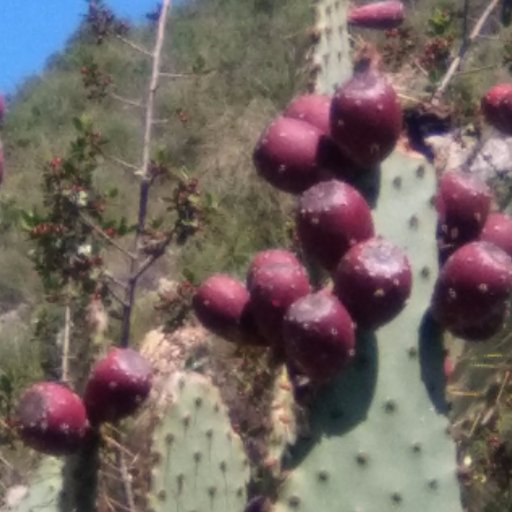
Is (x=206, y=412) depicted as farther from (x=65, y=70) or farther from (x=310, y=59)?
(x=65, y=70)

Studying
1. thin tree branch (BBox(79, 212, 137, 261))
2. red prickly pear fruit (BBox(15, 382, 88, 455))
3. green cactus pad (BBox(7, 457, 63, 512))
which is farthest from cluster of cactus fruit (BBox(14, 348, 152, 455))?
thin tree branch (BBox(79, 212, 137, 261))

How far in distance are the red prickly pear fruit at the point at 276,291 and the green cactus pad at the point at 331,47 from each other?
506 millimetres

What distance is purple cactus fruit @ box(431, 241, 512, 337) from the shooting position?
1.54 m

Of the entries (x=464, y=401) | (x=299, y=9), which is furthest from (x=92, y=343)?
(x=299, y=9)

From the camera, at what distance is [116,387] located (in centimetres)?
178

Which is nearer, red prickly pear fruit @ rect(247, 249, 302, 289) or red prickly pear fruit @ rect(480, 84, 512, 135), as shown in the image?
red prickly pear fruit @ rect(247, 249, 302, 289)

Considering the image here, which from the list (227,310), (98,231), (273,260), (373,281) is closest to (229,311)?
(227,310)

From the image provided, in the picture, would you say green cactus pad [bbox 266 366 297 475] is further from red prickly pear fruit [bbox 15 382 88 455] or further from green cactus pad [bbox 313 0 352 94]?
green cactus pad [bbox 313 0 352 94]

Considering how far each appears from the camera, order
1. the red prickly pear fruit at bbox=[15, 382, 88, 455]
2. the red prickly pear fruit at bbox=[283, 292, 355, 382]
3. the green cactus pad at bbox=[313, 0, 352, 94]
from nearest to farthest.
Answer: the red prickly pear fruit at bbox=[283, 292, 355, 382] < the red prickly pear fruit at bbox=[15, 382, 88, 455] < the green cactus pad at bbox=[313, 0, 352, 94]

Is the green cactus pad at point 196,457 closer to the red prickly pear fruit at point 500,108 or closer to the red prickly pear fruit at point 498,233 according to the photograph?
the red prickly pear fruit at point 500,108

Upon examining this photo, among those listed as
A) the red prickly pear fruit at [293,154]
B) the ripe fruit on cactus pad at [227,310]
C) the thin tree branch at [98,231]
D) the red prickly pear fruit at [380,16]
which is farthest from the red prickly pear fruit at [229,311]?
the thin tree branch at [98,231]

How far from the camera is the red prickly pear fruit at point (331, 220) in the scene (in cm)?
151

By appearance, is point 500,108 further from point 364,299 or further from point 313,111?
point 364,299

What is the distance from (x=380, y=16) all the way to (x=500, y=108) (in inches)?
8.8
